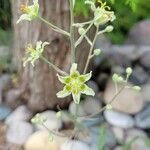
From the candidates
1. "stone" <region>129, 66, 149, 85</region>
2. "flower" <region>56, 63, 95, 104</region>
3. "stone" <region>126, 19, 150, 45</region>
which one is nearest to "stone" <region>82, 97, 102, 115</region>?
"stone" <region>129, 66, 149, 85</region>

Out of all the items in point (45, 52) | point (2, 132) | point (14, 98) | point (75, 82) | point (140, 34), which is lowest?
point (2, 132)

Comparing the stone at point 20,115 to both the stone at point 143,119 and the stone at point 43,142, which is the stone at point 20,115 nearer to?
the stone at point 43,142

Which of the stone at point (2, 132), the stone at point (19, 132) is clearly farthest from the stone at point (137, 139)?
the stone at point (2, 132)

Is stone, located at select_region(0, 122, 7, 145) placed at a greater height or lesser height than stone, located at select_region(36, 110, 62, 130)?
lesser

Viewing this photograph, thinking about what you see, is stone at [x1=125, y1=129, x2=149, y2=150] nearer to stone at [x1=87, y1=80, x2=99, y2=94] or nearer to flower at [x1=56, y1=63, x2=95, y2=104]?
stone at [x1=87, y1=80, x2=99, y2=94]

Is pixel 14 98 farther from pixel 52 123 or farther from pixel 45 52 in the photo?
pixel 45 52

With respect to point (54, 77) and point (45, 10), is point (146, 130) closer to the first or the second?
point (54, 77)

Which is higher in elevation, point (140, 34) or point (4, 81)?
point (140, 34)

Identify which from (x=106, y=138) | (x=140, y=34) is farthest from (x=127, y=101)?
(x=140, y=34)
